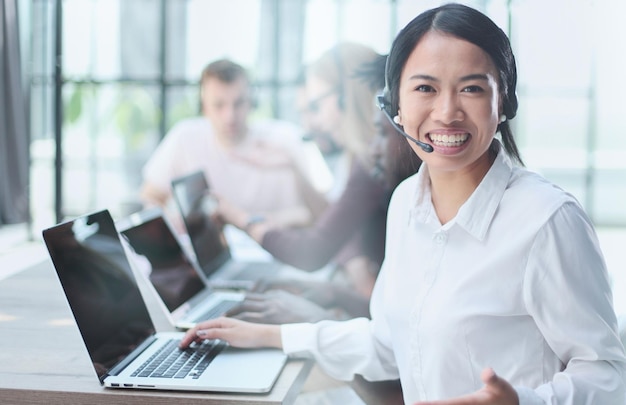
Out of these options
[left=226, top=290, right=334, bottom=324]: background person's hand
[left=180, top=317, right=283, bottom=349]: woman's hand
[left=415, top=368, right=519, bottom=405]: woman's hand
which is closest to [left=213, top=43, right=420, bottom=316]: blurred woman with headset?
[left=226, top=290, right=334, bottom=324]: background person's hand

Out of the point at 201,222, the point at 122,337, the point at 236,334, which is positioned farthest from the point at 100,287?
the point at 201,222

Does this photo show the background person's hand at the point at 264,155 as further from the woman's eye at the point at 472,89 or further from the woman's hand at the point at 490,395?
the woman's hand at the point at 490,395

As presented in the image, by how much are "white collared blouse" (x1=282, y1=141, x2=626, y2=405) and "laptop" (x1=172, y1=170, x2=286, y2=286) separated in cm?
103

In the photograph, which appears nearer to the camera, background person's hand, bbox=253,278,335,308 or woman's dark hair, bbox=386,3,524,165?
woman's dark hair, bbox=386,3,524,165

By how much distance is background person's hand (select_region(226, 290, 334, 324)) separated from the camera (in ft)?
5.17

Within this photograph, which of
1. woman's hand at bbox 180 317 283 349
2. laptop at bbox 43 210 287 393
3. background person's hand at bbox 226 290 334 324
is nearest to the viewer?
laptop at bbox 43 210 287 393

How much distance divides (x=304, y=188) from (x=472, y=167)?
128 inches

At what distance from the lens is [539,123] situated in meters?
6.26

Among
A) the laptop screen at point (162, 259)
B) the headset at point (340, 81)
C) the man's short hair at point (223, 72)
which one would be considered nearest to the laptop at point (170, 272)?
the laptop screen at point (162, 259)

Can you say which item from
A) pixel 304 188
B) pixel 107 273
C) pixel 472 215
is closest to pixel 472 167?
pixel 472 215

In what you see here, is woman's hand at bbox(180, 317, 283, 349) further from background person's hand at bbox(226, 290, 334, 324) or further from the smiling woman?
the smiling woman

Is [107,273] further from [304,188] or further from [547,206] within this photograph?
[304,188]

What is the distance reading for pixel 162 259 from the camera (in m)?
1.87

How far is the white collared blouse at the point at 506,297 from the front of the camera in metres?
1.04
